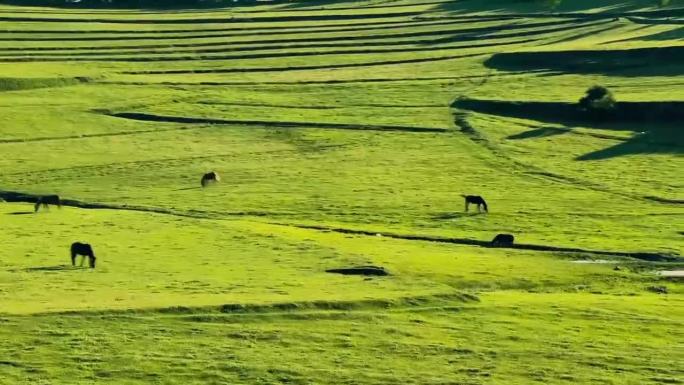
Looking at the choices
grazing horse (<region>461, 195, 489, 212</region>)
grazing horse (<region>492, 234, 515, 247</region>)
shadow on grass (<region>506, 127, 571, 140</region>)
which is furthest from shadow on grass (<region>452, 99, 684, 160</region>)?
grazing horse (<region>492, 234, 515, 247</region>)

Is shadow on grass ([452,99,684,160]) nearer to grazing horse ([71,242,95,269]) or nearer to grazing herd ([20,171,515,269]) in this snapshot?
grazing herd ([20,171,515,269])

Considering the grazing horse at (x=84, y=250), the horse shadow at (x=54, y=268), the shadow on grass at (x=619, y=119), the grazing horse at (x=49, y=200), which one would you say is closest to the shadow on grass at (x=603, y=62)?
the shadow on grass at (x=619, y=119)

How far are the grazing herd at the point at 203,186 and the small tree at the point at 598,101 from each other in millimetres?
20108

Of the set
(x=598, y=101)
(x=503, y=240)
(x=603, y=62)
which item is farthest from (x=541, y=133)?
(x=503, y=240)

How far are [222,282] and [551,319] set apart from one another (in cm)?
946

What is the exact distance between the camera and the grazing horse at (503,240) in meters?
46.3

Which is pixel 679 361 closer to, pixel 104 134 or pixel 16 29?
pixel 104 134

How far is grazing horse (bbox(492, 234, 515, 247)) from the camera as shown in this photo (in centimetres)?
4628

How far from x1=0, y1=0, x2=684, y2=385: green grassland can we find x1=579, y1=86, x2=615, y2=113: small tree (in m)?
1.07

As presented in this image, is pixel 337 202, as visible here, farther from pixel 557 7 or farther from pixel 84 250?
pixel 557 7


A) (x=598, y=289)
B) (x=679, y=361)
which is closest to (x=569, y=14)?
(x=598, y=289)

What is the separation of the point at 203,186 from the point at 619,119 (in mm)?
25409

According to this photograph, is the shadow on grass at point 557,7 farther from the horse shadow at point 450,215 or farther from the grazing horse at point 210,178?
the horse shadow at point 450,215

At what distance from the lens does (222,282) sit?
3881 centimetres
